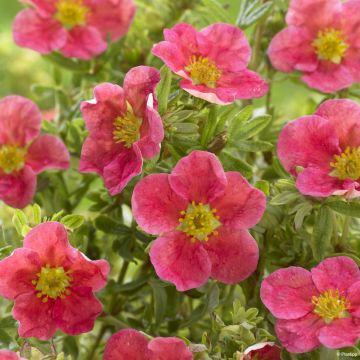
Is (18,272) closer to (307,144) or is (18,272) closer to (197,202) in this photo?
(197,202)

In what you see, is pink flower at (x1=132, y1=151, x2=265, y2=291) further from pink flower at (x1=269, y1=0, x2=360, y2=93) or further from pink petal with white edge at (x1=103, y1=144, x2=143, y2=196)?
pink flower at (x1=269, y1=0, x2=360, y2=93)

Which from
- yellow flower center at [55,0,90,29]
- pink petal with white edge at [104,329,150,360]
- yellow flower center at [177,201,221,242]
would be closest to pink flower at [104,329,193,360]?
pink petal with white edge at [104,329,150,360]

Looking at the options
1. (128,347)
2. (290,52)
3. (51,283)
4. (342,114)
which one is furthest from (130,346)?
(290,52)

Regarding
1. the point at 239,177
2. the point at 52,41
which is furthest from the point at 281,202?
the point at 52,41

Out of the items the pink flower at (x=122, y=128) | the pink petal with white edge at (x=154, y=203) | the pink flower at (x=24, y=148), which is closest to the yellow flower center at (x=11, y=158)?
the pink flower at (x=24, y=148)

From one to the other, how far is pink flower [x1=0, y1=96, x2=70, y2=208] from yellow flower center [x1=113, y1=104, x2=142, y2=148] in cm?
12

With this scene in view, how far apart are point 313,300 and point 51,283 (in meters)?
0.25

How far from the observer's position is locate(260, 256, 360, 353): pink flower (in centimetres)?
79

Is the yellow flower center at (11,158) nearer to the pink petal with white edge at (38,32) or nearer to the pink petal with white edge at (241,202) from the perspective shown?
the pink petal with white edge at (38,32)

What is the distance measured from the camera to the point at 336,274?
32.3 inches

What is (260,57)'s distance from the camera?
1.11 metres

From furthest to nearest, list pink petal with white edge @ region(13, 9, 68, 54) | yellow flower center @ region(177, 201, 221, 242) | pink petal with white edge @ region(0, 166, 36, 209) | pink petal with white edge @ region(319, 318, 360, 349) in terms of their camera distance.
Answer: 1. pink petal with white edge @ region(13, 9, 68, 54)
2. pink petal with white edge @ region(0, 166, 36, 209)
3. yellow flower center @ region(177, 201, 221, 242)
4. pink petal with white edge @ region(319, 318, 360, 349)

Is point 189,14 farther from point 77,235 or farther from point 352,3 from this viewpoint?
point 77,235

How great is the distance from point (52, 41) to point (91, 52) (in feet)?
0.17
